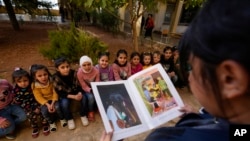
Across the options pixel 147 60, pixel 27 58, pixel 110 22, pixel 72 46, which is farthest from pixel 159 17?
pixel 147 60

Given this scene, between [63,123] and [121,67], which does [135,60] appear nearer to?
[121,67]

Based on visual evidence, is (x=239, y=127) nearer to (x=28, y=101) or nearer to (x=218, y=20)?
(x=218, y=20)

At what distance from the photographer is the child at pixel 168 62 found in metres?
3.09

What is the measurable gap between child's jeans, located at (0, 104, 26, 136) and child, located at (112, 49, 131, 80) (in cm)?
123

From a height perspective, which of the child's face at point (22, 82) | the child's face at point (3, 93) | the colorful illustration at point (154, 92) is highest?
the colorful illustration at point (154, 92)

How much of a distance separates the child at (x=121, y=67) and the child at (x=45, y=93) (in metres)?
0.87

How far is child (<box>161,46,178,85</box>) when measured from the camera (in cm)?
309

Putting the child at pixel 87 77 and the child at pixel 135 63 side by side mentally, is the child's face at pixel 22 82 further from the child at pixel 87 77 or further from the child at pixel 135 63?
the child at pixel 135 63

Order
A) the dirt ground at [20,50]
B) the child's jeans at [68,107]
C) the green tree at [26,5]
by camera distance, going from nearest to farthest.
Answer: the child's jeans at [68,107]
the dirt ground at [20,50]
the green tree at [26,5]

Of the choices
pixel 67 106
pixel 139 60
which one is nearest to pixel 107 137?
pixel 67 106

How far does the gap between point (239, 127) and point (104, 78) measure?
7.13 feet

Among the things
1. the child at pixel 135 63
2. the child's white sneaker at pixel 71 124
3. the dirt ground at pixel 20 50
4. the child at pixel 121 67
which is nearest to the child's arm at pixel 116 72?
the child at pixel 121 67

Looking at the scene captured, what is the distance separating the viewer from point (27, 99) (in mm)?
2020

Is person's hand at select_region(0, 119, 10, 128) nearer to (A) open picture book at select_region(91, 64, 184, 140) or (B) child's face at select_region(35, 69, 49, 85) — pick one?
(B) child's face at select_region(35, 69, 49, 85)
